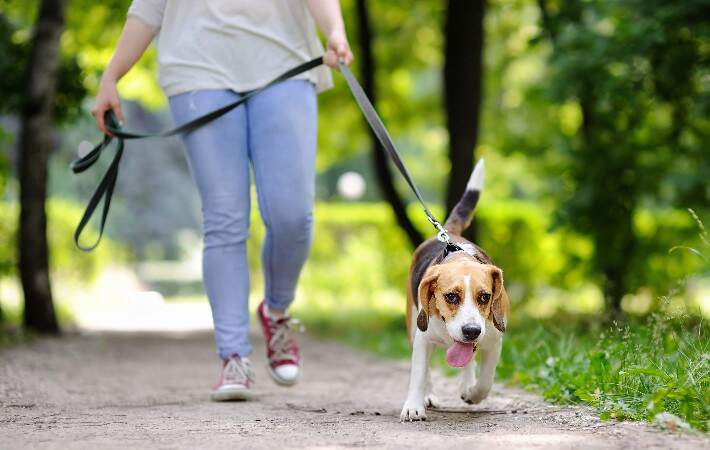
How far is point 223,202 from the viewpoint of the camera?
4551mm

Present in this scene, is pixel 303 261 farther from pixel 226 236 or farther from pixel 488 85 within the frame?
pixel 488 85

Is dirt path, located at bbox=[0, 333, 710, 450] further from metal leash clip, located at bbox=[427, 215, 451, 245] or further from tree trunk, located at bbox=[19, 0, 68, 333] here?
tree trunk, located at bbox=[19, 0, 68, 333]

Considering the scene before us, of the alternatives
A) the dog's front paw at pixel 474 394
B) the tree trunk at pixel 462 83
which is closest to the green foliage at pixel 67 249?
the tree trunk at pixel 462 83

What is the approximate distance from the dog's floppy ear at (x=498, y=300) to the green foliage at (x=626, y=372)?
48 cm

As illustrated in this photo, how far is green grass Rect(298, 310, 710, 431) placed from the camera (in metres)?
3.46

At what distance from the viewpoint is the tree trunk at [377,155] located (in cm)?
1115

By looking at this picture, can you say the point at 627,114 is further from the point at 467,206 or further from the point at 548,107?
the point at 467,206

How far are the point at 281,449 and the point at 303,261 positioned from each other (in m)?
1.85

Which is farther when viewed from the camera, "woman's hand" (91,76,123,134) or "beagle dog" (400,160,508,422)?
"woman's hand" (91,76,123,134)

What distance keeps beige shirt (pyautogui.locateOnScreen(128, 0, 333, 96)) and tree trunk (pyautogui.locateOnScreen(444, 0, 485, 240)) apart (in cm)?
550

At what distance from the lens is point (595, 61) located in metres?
8.24

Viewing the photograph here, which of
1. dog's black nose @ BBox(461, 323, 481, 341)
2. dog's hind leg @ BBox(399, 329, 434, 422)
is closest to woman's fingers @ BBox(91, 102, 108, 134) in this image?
dog's hind leg @ BBox(399, 329, 434, 422)

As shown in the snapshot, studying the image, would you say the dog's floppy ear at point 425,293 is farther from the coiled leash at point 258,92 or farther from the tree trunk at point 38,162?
the tree trunk at point 38,162

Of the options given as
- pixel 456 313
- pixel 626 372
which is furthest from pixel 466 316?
pixel 626 372
